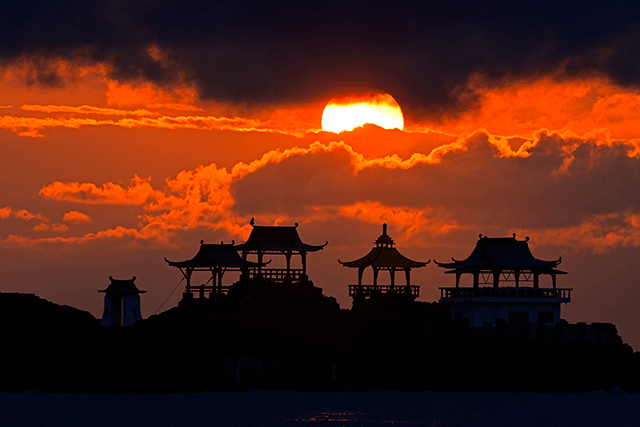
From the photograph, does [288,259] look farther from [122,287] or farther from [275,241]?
[122,287]

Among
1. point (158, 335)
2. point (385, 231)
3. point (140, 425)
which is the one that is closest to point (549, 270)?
point (385, 231)

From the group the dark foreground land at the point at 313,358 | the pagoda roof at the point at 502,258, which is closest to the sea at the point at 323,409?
the dark foreground land at the point at 313,358

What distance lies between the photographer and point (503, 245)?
361 ft

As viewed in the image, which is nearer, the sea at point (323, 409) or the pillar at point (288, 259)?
the sea at point (323, 409)

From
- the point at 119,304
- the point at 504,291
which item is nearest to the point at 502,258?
the point at 504,291

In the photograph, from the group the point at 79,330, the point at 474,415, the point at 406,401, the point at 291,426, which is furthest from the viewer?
the point at 79,330

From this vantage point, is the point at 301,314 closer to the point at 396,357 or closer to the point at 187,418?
the point at 396,357

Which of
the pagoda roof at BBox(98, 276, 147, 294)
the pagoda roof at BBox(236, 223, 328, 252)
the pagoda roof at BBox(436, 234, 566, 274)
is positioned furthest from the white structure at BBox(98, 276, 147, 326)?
the pagoda roof at BBox(436, 234, 566, 274)

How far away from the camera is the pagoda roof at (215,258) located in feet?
376

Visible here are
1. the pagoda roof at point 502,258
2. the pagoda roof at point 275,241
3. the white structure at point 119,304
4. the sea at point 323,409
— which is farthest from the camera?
the white structure at point 119,304

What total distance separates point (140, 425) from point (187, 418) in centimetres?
439

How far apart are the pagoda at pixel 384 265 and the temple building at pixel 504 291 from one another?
17.8 feet

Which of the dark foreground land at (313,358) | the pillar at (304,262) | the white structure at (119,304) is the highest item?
the pillar at (304,262)

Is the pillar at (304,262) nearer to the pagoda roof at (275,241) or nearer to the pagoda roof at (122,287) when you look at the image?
the pagoda roof at (275,241)
